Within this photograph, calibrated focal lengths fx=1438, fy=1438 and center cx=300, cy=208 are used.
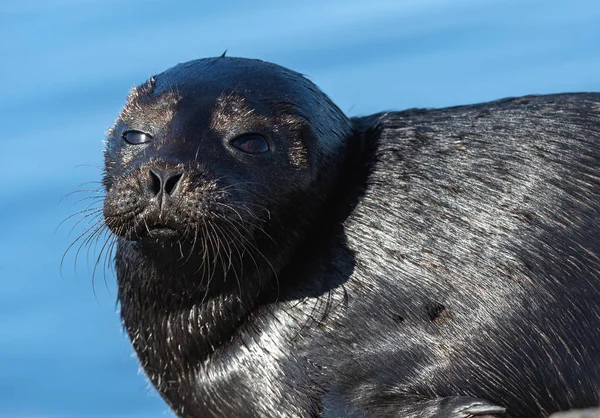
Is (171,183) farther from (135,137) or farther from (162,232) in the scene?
(135,137)

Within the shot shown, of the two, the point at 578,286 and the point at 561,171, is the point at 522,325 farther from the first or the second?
the point at 561,171

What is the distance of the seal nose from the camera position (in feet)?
25.3

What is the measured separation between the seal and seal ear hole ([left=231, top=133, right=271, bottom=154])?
0.01 meters

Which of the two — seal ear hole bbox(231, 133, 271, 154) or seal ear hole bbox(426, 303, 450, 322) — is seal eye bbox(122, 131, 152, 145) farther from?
seal ear hole bbox(426, 303, 450, 322)

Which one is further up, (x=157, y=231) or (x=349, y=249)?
(x=157, y=231)

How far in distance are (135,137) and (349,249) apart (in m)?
1.40

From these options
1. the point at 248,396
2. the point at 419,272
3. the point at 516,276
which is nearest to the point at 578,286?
the point at 516,276

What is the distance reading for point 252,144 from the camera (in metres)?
8.16

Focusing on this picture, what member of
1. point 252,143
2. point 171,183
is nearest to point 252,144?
point 252,143

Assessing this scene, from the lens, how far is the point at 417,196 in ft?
27.2

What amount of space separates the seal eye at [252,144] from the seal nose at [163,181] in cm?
54

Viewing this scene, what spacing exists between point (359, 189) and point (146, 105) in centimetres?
134

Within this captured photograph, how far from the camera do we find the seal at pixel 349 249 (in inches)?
312

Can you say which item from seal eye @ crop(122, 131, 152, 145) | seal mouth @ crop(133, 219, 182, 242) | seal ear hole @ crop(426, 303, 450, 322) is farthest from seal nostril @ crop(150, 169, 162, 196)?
seal ear hole @ crop(426, 303, 450, 322)
